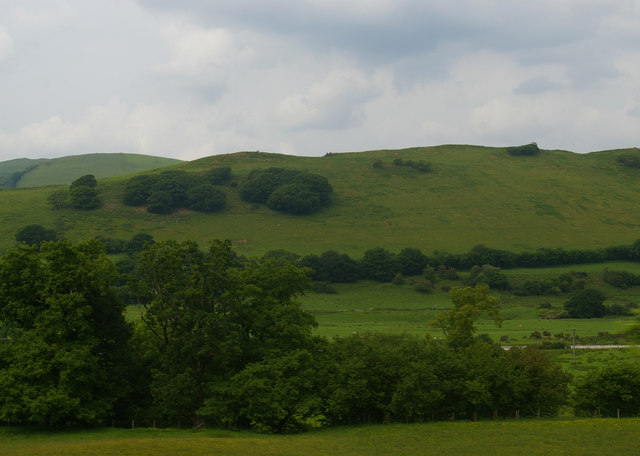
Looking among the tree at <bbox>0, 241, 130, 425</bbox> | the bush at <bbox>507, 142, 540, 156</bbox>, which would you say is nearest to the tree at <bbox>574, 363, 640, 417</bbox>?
the tree at <bbox>0, 241, 130, 425</bbox>

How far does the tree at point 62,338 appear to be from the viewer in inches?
1433

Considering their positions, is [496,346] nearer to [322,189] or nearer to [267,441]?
[267,441]

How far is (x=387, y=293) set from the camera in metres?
112

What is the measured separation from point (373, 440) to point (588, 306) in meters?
70.5

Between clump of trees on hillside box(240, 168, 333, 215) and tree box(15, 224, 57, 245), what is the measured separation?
52854 millimetres

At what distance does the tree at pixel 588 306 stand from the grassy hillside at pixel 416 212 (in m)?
35.4

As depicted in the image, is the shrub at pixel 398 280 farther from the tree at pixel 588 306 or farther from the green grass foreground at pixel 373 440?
the green grass foreground at pixel 373 440

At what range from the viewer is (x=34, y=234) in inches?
4751

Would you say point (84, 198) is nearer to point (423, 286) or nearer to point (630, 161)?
point (423, 286)

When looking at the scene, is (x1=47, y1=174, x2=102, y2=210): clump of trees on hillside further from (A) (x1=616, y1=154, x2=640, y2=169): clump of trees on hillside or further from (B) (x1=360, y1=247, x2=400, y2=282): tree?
(A) (x1=616, y1=154, x2=640, y2=169): clump of trees on hillside

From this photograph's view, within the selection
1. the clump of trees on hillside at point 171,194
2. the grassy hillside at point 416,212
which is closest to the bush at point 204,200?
the clump of trees on hillside at point 171,194

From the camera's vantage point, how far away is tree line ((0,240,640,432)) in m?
38.3

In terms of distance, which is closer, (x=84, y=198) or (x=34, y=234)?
(x=34, y=234)

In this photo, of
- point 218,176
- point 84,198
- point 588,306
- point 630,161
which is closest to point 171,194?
point 84,198
